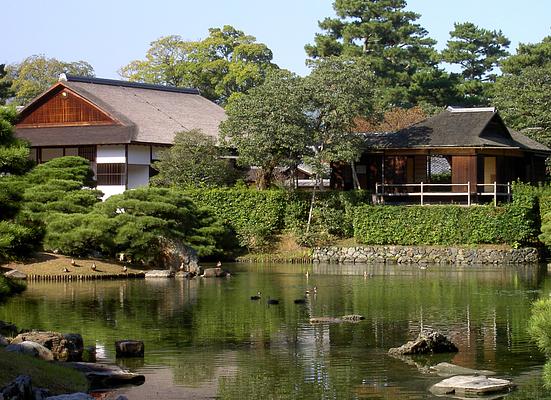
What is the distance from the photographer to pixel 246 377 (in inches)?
715

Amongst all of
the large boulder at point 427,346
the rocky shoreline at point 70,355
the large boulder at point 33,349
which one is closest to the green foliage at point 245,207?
the large boulder at point 427,346

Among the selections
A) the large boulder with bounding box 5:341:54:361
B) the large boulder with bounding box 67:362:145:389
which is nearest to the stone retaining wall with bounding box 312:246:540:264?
the large boulder with bounding box 67:362:145:389

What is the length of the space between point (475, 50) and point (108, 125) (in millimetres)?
32036

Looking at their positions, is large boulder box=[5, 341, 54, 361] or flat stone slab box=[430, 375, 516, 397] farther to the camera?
large boulder box=[5, 341, 54, 361]

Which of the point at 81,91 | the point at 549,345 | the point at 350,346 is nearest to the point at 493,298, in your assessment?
the point at 350,346

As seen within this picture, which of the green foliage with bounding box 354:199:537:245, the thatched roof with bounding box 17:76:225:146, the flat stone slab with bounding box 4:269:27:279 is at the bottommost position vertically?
the flat stone slab with bounding box 4:269:27:279

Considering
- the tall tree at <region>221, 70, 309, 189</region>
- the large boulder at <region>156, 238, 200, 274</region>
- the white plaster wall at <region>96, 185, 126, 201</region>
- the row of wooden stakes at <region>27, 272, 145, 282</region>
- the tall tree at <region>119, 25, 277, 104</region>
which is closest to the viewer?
the row of wooden stakes at <region>27, 272, 145, 282</region>

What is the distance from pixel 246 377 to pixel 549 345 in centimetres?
659

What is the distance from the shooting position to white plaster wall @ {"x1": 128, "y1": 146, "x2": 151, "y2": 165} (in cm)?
5402

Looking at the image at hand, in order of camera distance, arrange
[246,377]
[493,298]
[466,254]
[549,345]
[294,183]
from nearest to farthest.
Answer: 1. [549,345]
2. [246,377]
3. [493,298]
4. [466,254]
5. [294,183]

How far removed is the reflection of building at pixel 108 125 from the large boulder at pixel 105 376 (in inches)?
1413

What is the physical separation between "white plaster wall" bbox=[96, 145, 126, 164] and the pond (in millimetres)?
16944

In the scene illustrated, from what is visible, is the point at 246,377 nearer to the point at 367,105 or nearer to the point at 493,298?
the point at 493,298

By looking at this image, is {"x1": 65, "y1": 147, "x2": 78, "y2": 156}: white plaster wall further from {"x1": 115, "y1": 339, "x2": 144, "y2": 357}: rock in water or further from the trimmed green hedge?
{"x1": 115, "y1": 339, "x2": 144, "y2": 357}: rock in water
